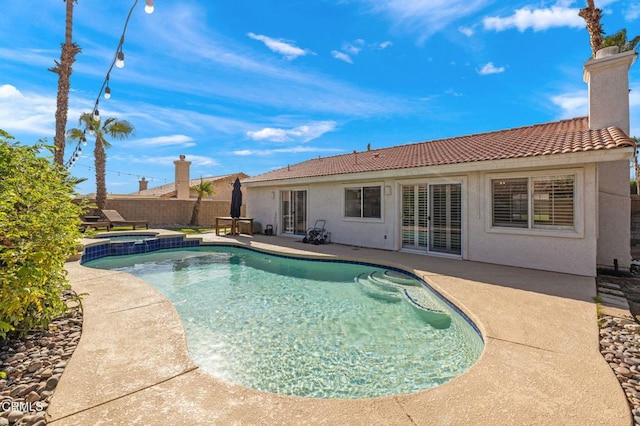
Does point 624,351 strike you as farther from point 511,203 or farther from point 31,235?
point 31,235

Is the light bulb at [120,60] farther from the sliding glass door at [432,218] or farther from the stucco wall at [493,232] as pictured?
the sliding glass door at [432,218]

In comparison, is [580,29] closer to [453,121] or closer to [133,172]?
[453,121]

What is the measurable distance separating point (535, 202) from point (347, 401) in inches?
333

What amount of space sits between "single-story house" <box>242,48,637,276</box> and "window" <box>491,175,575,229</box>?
23 mm

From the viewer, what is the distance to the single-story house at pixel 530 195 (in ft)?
25.1

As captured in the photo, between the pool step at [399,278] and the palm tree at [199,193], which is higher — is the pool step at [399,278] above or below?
below

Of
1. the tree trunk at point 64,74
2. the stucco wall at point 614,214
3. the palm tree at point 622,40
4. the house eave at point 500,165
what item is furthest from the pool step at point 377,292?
the palm tree at point 622,40

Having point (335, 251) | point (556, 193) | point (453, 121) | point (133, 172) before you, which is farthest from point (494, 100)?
point (133, 172)

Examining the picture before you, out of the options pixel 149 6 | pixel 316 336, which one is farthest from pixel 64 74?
pixel 316 336

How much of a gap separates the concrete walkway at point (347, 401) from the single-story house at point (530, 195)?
400cm

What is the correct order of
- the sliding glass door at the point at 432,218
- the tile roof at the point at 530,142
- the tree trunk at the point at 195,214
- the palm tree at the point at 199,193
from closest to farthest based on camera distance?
the tile roof at the point at 530,142, the sliding glass door at the point at 432,218, the palm tree at the point at 199,193, the tree trunk at the point at 195,214

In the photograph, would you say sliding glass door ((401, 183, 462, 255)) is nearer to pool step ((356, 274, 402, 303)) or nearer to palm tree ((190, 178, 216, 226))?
pool step ((356, 274, 402, 303))

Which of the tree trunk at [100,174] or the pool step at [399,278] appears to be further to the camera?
the tree trunk at [100,174]

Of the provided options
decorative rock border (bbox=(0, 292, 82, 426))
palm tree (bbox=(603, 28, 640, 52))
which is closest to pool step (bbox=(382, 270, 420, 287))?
decorative rock border (bbox=(0, 292, 82, 426))
